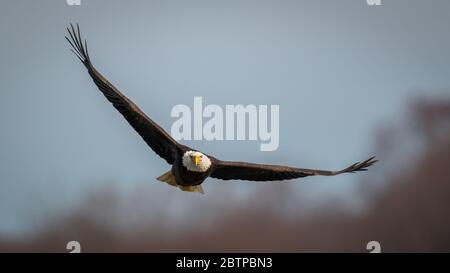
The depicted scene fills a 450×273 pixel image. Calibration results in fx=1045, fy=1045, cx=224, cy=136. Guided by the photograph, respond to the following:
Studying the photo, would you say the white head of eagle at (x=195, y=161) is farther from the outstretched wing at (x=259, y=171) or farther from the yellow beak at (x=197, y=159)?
the outstretched wing at (x=259, y=171)

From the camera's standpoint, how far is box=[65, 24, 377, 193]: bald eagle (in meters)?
9.98

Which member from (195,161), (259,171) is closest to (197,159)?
(195,161)

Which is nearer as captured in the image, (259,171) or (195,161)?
(195,161)

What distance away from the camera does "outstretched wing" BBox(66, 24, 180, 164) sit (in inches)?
391

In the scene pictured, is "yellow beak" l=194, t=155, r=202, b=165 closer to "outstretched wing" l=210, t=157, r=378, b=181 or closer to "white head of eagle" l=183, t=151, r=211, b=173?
"white head of eagle" l=183, t=151, r=211, b=173

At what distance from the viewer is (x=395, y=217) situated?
Answer: 43.9 ft

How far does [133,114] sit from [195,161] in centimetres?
76

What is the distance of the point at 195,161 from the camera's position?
10039 mm

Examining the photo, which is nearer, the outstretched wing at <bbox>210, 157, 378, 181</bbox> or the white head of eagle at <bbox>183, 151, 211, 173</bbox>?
the white head of eagle at <bbox>183, 151, 211, 173</bbox>

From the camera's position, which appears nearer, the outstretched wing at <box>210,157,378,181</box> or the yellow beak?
the yellow beak

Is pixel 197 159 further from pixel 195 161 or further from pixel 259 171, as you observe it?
pixel 259 171
